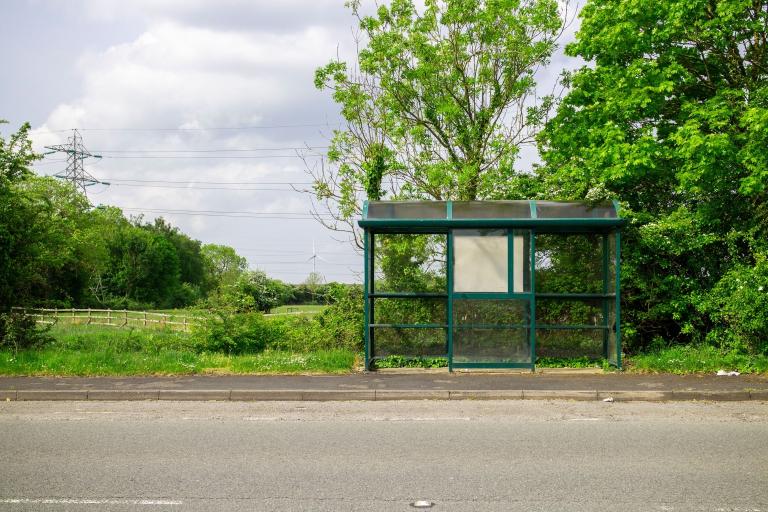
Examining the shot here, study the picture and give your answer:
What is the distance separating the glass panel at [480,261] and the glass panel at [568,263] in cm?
146

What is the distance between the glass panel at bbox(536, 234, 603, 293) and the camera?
1377 centimetres

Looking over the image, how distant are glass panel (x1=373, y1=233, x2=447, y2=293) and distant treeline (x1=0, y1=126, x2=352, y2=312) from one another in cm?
299

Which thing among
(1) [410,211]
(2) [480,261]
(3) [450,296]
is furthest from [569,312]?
(1) [410,211]

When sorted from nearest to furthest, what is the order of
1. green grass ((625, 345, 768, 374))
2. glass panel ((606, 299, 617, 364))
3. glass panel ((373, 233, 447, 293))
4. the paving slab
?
the paving slab, green grass ((625, 345, 768, 374)), glass panel ((606, 299, 617, 364)), glass panel ((373, 233, 447, 293))

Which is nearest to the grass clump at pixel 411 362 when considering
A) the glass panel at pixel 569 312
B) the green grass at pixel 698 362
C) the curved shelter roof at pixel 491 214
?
the glass panel at pixel 569 312

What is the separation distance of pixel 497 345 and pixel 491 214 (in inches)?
94.5

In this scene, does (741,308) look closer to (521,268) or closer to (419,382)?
(521,268)

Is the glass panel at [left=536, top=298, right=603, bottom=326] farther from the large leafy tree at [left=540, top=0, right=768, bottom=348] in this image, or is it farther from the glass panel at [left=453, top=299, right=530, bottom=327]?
the glass panel at [left=453, top=299, right=530, bottom=327]

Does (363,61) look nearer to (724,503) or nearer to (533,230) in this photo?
(533,230)

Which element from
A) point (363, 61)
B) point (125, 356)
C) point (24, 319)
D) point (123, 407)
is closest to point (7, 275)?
point (24, 319)

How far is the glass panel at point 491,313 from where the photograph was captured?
1251cm

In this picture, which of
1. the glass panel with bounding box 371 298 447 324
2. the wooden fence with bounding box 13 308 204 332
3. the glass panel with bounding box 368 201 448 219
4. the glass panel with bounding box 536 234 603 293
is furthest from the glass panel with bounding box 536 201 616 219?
the wooden fence with bounding box 13 308 204 332

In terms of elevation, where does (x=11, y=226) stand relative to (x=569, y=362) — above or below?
above

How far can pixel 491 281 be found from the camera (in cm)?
1262
